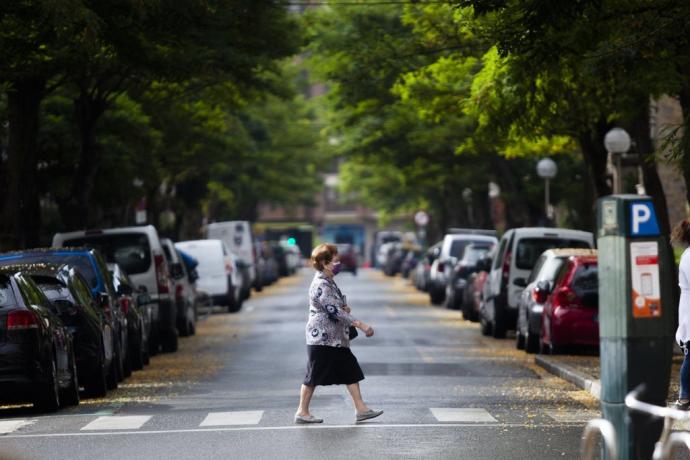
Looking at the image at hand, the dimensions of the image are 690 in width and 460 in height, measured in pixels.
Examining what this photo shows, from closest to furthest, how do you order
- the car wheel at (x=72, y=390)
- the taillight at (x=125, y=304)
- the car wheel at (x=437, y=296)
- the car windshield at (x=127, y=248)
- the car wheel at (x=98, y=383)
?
the car wheel at (x=72, y=390) → the car wheel at (x=98, y=383) → the taillight at (x=125, y=304) → the car windshield at (x=127, y=248) → the car wheel at (x=437, y=296)

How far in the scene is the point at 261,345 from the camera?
2892 cm

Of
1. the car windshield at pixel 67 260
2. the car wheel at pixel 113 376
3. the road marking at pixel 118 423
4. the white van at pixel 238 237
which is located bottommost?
the road marking at pixel 118 423

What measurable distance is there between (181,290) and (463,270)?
33.0 ft

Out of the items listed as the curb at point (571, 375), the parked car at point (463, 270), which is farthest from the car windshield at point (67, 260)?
the parked car at point (463, 270)

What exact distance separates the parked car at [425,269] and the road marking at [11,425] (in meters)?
32.9

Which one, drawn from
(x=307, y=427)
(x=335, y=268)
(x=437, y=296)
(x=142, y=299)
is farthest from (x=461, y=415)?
(x=437, y=296)

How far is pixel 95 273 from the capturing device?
2123 centimetres

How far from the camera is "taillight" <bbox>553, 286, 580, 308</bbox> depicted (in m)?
23.8

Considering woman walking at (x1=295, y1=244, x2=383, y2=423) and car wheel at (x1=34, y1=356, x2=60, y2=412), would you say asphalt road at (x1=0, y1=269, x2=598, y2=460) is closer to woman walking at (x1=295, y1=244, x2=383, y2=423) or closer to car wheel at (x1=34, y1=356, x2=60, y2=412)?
car wheel at (x1=34, y1=356, x2=60, y2=412)

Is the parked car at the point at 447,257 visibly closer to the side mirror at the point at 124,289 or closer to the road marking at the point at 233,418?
the side mirror at the point at 124,289

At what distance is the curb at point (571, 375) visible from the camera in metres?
18.2

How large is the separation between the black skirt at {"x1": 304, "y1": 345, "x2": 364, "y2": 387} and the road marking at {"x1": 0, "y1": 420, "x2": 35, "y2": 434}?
8.30 feet

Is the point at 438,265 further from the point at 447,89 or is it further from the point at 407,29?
the point at 447,89

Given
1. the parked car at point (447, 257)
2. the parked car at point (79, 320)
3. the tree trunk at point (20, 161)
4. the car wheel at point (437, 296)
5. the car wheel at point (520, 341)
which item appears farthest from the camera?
the car wheel at point (437, 296)
